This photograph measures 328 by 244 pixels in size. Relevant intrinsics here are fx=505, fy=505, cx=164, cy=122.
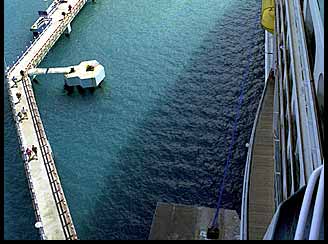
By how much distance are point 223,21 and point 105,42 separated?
9770 mm

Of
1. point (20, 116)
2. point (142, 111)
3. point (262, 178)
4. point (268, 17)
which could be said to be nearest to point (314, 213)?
point (262, 178)

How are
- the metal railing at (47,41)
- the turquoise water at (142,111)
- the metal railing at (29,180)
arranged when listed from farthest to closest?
the metal railing at (47,41) → the turquoise water at (142,111) → the metal railing at (29,180)

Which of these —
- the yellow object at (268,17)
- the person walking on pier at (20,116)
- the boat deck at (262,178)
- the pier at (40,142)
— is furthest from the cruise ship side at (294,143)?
the person walking on pier at (20,116)

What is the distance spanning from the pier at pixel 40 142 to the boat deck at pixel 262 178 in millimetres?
8762

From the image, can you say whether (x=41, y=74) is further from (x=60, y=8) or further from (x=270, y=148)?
(x=270, y=148)

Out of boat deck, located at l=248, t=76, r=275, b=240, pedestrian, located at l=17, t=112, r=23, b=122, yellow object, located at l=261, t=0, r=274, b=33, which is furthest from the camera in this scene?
pedestrian, located at l=17, t=112, r=23, b=122

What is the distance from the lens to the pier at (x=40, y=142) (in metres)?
23.9

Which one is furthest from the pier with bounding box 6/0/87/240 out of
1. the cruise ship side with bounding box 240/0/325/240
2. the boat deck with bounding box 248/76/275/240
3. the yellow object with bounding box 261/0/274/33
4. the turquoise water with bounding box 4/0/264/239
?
the yellow object with bounding box 261/0/274/33

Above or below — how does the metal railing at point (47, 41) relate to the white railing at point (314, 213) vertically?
above

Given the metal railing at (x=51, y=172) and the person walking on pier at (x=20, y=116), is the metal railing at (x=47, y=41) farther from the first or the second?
the person walking on pier at (x=20, y=116)

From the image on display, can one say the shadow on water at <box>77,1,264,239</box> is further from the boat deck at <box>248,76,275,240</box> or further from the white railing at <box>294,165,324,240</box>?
the white railing at <box>294,165,324,240</box>

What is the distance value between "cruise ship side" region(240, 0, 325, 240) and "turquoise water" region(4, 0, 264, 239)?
13.4 ft

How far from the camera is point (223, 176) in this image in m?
26.3

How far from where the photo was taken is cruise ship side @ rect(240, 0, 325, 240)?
7648 mm
